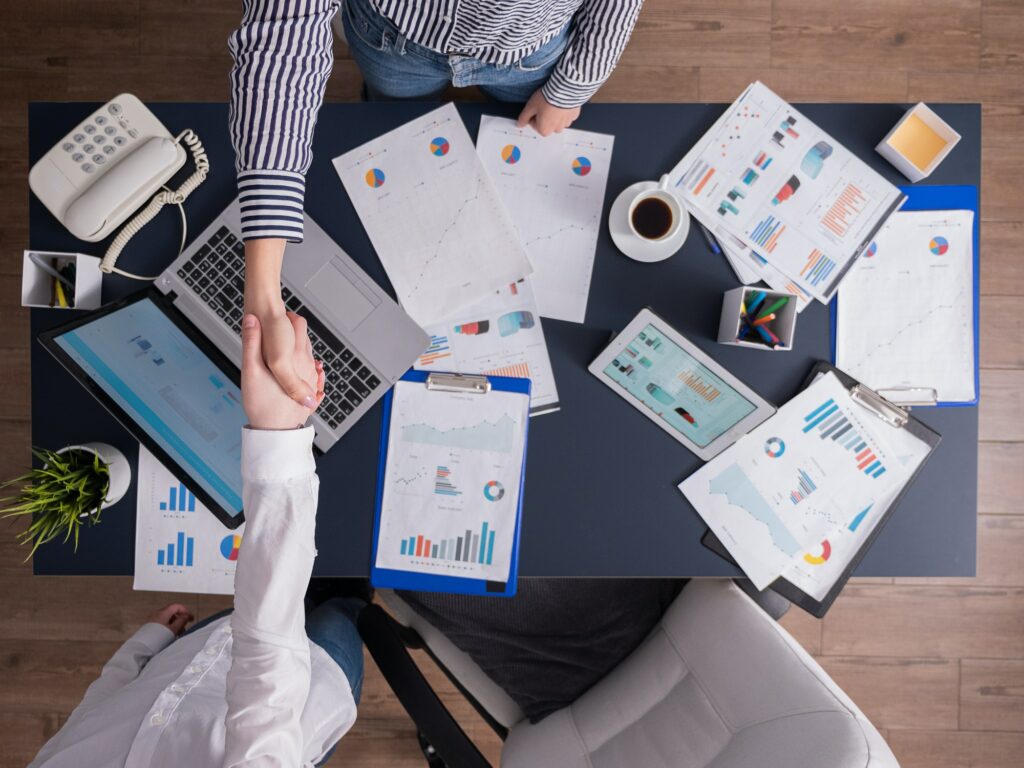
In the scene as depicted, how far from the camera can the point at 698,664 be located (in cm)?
116

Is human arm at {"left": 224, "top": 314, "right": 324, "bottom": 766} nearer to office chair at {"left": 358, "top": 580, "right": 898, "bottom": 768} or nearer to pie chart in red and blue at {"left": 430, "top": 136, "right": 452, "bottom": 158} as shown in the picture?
office chair at {"left": 358, "top": 580, "right": 898, "bottom": 768}

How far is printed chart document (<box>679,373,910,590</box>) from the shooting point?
114 centimetres

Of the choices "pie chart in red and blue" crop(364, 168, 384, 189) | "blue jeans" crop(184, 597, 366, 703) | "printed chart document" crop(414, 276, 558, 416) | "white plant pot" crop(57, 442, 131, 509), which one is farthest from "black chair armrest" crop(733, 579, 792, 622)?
"white plant pot" crop(57, 442, 131, 509)

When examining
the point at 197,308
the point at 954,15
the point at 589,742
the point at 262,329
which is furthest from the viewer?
the point at 954,15

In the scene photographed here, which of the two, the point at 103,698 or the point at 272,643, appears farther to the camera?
the point at 103,698

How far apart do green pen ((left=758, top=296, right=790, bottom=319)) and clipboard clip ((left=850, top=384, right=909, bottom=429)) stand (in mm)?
204

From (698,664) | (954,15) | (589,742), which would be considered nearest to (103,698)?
(589,742)

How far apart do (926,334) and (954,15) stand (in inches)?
46.7

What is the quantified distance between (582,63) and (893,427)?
0.77m

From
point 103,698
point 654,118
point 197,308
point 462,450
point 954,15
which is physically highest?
point 954,15

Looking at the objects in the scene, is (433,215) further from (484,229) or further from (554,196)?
(554,196)

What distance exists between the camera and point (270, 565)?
2.95ft

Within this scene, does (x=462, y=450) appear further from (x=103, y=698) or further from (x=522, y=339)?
(x=103, y=698)

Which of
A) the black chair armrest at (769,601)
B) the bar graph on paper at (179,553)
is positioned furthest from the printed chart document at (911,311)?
the bar graph on paper at (179,553)
